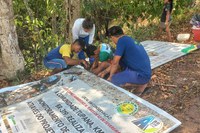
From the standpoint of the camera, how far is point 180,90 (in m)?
3.21

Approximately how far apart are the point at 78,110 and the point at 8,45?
2090mm

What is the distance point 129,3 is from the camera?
22.0 ft

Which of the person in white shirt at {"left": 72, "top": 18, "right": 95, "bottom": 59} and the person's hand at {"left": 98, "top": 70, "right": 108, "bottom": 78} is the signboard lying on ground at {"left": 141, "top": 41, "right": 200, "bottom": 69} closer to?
the person's hand at {"left": 98, "top": 70, "right": 108, "bottom": 78}

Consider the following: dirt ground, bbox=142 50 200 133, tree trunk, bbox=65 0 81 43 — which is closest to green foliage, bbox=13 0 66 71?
tree trunk, bbox=65 0 81 43

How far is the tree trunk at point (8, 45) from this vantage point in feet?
13.4

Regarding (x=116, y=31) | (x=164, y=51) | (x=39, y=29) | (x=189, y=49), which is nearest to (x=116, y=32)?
(x=116, y=31)

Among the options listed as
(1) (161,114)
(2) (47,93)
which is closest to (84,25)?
(2) (47,93)

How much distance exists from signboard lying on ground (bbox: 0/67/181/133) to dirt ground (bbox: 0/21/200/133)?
277 mm

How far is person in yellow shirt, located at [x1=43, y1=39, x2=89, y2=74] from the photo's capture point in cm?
356

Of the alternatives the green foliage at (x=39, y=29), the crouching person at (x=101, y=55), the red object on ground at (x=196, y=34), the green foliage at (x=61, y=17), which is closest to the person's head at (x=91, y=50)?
the crouching person at (x=101, y=55)

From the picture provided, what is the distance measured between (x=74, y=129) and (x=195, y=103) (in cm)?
135

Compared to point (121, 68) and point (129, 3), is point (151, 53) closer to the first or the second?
point (121, 68)

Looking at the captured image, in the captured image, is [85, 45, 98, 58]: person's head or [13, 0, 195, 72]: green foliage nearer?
[85, 45, 98, 58]: person's head

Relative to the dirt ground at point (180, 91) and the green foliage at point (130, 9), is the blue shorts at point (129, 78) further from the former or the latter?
the green foliage at point (130, 9)
